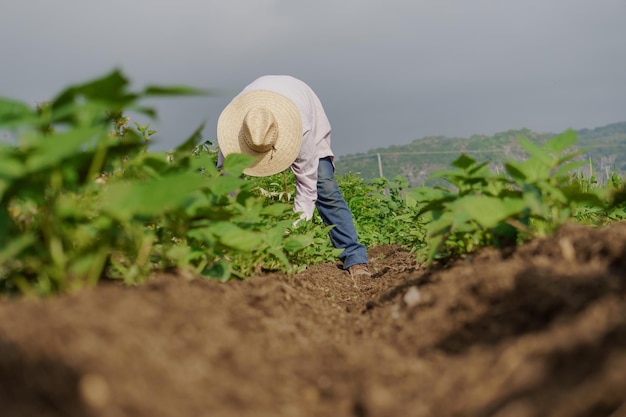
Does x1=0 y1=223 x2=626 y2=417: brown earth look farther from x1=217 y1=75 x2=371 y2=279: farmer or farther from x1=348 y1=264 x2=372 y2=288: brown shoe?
x1=348 y1=264 x2=372 y2=288: brown shoe

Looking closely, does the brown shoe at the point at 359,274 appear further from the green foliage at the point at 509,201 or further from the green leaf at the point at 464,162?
the green leaf at the point at 464,162

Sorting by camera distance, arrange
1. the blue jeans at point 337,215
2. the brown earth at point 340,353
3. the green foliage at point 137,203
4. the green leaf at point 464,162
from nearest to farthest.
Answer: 1. the brown earth at point 340,353
2. the green foliage at point 137,203
3. the green leaf at point 464,162
4. the blue jeans at point 337,215

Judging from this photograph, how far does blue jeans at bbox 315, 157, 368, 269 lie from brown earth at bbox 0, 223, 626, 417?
3.28 metres

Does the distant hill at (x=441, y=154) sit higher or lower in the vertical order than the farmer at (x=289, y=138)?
lower

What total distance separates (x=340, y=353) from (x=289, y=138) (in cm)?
312

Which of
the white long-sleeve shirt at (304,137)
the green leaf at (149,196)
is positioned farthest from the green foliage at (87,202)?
the white long-sleeve shirt at (304,137)

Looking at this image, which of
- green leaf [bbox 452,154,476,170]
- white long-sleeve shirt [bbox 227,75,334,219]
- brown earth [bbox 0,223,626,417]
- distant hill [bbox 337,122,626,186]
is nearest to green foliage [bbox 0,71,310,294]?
brown earth [bbox 0,223,626,417]

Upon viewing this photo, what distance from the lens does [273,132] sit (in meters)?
A: 4.54

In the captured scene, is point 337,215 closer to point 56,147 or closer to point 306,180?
point 306,180

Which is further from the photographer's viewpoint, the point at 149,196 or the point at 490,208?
the point at 490,208

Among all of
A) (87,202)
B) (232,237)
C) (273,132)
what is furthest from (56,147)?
(273,132)

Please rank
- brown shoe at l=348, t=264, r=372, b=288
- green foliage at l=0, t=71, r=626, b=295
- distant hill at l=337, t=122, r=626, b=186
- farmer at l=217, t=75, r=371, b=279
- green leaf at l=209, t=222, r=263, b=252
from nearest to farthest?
1. green foliage at l=0, t=71, r=626, b=295
2. green leaf at l=209, t=222, r=263, b=252
3. farmer at l=217, t=75, r=371, b=279
4. brown shoe at l=348, t=264, r=372, b=288
5. distant hill at l=337, t=122, r=626, b=186

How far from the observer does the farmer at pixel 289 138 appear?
184 inches

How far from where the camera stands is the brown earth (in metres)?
1.17
